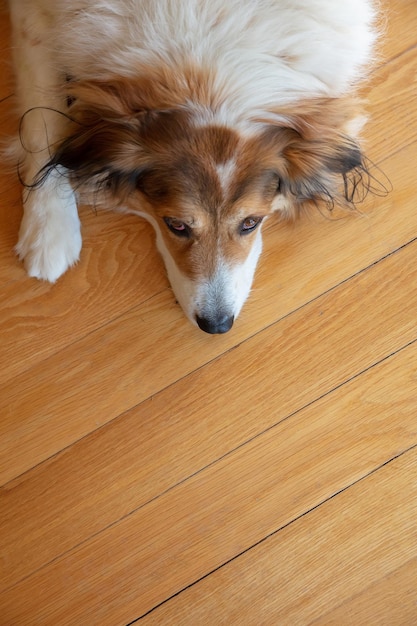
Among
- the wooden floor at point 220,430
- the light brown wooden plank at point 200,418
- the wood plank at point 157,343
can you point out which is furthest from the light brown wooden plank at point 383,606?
the wood plank at point 157,343

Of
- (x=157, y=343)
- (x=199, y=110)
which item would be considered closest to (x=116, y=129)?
(x=199, y=110)

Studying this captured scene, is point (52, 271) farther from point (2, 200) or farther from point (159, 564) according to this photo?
point (159, 564)

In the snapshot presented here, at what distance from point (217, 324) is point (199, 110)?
1.83 feet

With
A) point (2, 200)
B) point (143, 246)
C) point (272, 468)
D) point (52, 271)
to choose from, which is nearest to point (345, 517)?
point (272, 468)

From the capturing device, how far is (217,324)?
1656 millimetres

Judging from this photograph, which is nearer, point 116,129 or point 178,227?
point 116,129

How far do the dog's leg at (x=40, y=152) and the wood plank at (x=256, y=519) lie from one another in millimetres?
575

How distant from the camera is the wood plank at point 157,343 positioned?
1760 mm

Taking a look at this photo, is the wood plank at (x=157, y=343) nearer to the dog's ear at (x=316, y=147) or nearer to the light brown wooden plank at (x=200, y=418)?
the light brown wooden plank at (x=200, y=418)

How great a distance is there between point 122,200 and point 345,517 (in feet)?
3.43

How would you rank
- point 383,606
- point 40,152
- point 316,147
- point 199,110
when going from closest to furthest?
point 199,110, point 316,147, point 40,152, point 383,606

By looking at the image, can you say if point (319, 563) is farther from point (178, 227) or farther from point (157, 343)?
point (178, 227)

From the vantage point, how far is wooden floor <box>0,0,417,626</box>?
1.75m

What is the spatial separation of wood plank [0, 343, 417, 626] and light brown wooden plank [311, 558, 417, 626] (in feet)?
0.10
